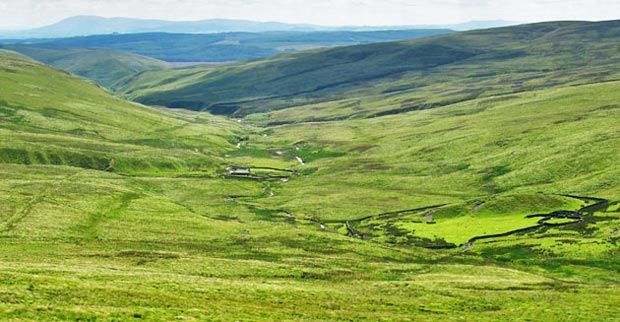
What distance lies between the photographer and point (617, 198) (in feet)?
435

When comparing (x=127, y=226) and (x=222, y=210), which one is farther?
(x=222, y=210)

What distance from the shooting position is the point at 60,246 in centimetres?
9262

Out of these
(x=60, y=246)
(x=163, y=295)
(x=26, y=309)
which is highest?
(x=26, y=309)

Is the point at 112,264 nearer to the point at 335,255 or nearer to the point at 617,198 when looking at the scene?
the point at 335,255

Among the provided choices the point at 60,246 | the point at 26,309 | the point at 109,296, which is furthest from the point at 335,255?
the point at 26,309

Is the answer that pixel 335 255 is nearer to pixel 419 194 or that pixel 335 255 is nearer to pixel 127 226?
pixel 127 226

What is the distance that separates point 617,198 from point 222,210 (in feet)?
327

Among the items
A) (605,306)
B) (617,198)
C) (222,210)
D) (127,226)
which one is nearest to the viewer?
(605,306)

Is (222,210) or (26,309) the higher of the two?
(26,309)

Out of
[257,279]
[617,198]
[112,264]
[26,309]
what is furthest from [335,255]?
[617,198]

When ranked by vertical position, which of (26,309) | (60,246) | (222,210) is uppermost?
(26,309)

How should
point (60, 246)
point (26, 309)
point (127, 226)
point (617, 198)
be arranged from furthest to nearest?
point (617, 198), point (127, 226), point (60, 246), point (26, 309)

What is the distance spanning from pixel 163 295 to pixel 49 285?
11.2 meters

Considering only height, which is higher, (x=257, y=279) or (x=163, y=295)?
(x=163, y=295)
